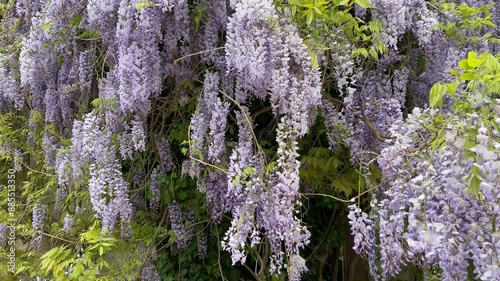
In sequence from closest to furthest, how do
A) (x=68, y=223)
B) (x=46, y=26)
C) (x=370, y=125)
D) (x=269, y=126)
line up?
(x=370, y=125) → (x=269, y=126) → (x=46, y=26) → (x=68, y=223)

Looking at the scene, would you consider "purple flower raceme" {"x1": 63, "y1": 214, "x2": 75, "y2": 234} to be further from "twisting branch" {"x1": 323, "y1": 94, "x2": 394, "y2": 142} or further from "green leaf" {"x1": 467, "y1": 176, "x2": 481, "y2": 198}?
"green leaf" {"x1": 467, "y1": 176, "x2": 481, "y2": 198}

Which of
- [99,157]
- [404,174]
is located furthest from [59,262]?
[404,174]

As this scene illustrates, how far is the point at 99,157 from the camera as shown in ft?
9.85

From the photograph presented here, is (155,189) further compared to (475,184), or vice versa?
(155,189)

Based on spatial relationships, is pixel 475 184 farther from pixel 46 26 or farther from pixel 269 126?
pixel 46 26

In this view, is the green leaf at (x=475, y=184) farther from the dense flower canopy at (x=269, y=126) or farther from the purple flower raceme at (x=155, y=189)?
the purple flower raceme at (x=155, y=189)

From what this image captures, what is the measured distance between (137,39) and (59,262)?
1.56m

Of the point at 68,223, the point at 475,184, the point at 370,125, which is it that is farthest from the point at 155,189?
the point at 475,184

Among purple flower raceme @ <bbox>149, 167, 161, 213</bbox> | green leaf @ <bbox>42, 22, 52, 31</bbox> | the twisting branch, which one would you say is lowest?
purple flower raceme @ <bbox>149, 167, 161, 213</bbox>

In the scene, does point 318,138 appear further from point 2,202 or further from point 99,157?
point 2,202

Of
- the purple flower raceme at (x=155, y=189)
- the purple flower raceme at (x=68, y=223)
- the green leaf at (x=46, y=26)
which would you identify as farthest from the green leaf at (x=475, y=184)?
the purple flower raceme at (x=68, y=223)

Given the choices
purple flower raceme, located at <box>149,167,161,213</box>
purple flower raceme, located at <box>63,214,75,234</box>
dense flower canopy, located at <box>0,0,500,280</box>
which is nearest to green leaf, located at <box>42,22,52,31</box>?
dense flower canopy, located at <box>0,0,500,280</box>

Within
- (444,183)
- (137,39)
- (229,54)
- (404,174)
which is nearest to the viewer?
(444,183)

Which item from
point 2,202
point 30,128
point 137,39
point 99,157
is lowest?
point 2,202
